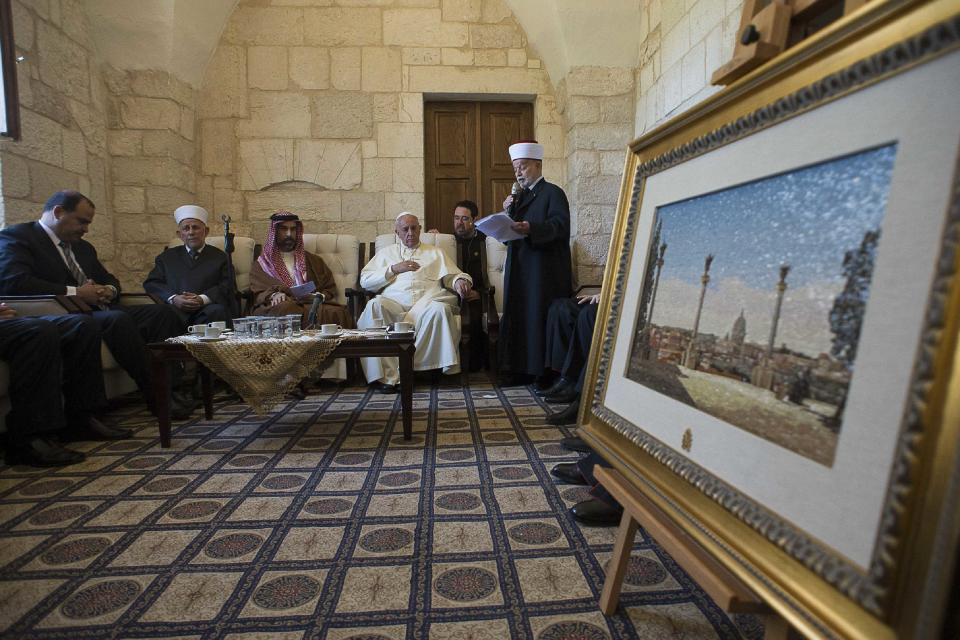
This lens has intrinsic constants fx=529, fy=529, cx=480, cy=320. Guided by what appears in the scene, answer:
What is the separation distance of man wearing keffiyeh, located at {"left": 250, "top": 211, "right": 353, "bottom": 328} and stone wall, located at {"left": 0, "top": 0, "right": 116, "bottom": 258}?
1326 mm

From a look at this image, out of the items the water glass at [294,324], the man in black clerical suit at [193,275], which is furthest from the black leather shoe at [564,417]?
the man in black clerical suit at [193,275]

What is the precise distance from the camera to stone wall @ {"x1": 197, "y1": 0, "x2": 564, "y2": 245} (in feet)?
15.4

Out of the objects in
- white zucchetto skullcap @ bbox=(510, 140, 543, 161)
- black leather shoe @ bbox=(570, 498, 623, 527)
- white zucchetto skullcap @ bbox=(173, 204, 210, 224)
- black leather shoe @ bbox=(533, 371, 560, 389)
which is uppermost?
white zucchetto skullcap @ bbox=(510, 140, 543, 161)

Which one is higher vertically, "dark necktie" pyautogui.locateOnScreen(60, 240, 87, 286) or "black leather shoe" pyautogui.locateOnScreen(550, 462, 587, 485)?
"dark necktie" pyautogui.locateOnScreen(60, 240, 87, 286)

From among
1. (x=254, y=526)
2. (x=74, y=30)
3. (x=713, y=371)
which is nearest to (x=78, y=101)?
(x=74, y=30)

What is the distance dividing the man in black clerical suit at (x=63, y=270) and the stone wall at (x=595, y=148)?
3275mm

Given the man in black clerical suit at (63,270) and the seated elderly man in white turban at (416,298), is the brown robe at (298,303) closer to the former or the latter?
the seated elderly man in white turban at (416,298)

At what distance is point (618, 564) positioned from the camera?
1.07 meters

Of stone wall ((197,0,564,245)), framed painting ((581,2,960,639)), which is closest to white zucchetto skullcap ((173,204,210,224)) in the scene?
stone wall ((197,0,564,245))

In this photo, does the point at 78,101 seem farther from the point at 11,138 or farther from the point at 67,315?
the point at 67,315

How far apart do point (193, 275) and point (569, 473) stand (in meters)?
3.16

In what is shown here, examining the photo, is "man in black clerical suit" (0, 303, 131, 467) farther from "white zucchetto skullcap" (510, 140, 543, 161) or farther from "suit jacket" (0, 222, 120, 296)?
"white zucchetto skullcap" (510, 140, 543, 161)

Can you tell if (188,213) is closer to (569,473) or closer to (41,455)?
(41,455)

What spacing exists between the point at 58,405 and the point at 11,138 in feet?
6.15
